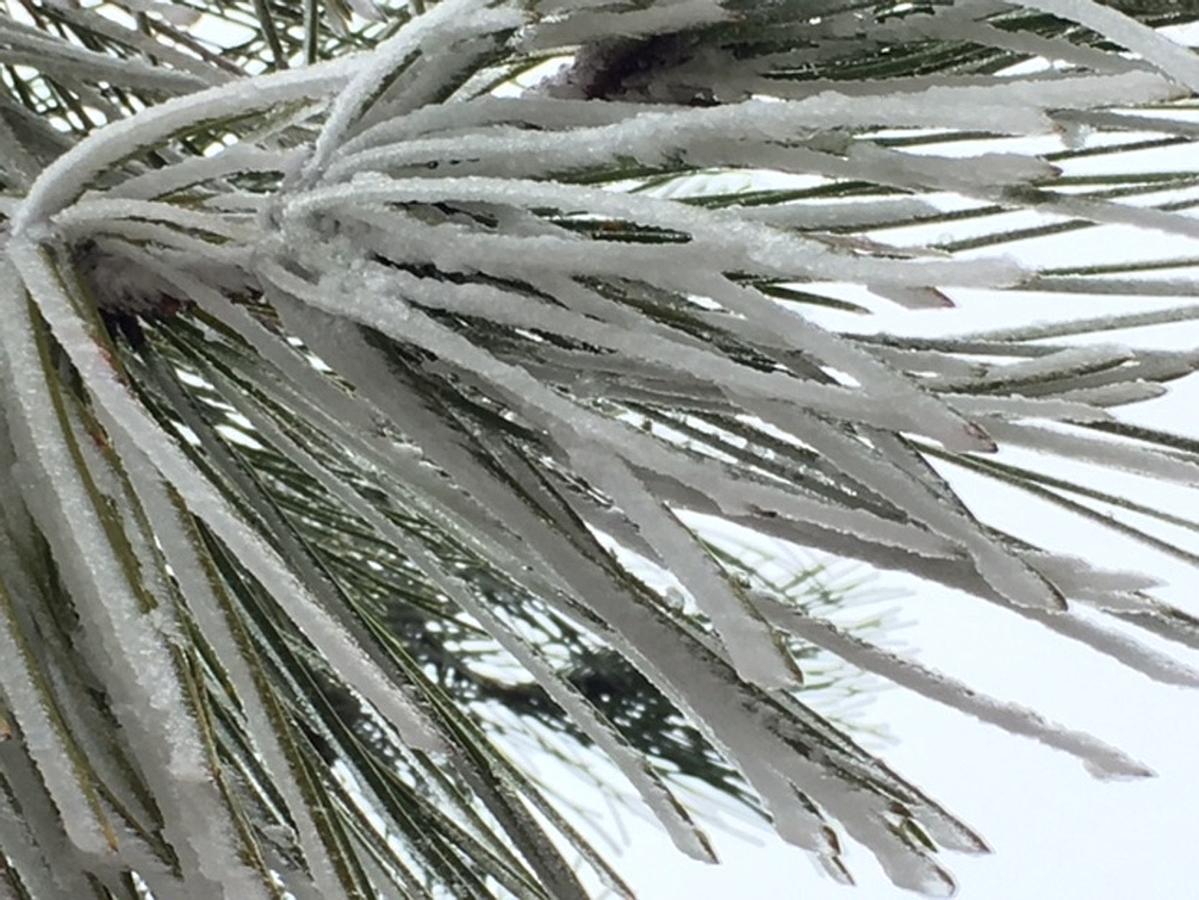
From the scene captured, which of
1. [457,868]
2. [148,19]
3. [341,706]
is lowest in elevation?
[341,706]

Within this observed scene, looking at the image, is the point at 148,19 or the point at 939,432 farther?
the point at 148,19

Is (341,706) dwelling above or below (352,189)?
below

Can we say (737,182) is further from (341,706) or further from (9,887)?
(9,887)

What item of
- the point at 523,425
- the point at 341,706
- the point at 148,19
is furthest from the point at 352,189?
the point at 341,706

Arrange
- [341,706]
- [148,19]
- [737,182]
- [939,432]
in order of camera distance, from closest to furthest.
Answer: [939,432] < [148,19] < [341,706] < [737,182]

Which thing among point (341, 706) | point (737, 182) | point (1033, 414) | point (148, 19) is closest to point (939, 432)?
point (1033, 414)

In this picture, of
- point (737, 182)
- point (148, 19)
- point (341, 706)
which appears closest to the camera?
point (148, 19)

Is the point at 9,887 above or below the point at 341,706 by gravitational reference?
above

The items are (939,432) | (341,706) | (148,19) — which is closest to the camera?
(939,432)

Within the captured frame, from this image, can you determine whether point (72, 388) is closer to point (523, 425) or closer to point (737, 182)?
point (523, 425)
